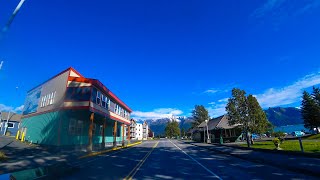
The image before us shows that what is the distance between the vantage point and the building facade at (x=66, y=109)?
2541 cm

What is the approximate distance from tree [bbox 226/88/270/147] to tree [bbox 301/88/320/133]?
3211cm

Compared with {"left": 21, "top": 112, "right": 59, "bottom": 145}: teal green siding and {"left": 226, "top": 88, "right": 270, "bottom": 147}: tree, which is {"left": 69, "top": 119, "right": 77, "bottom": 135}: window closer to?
{"left": 21, "top": 112, "right": 59, "bottom": 145}: teal green siding

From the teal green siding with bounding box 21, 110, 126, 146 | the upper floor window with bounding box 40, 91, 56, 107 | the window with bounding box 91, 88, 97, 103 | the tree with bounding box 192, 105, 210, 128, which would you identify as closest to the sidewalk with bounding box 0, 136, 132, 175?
the teal green siding with bounding box 21, 110, 126, 146

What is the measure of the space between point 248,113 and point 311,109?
35532 mm

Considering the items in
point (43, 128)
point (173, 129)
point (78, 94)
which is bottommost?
point (43, 128)

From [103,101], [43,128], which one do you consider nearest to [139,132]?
[103,101]

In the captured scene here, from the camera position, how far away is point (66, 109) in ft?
82.5

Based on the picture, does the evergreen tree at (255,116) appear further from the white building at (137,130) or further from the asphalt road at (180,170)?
the white building at (137,130)

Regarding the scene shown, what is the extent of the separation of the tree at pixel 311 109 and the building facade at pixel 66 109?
47150 mm

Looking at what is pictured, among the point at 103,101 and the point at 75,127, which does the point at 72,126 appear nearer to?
the point at 75,127

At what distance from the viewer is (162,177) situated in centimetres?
998

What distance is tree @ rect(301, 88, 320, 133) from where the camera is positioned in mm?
52412

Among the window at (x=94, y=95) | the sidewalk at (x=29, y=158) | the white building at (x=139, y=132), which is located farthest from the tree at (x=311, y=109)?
the white building at (x=139, y=132)

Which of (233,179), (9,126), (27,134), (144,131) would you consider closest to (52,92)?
(27,134)
